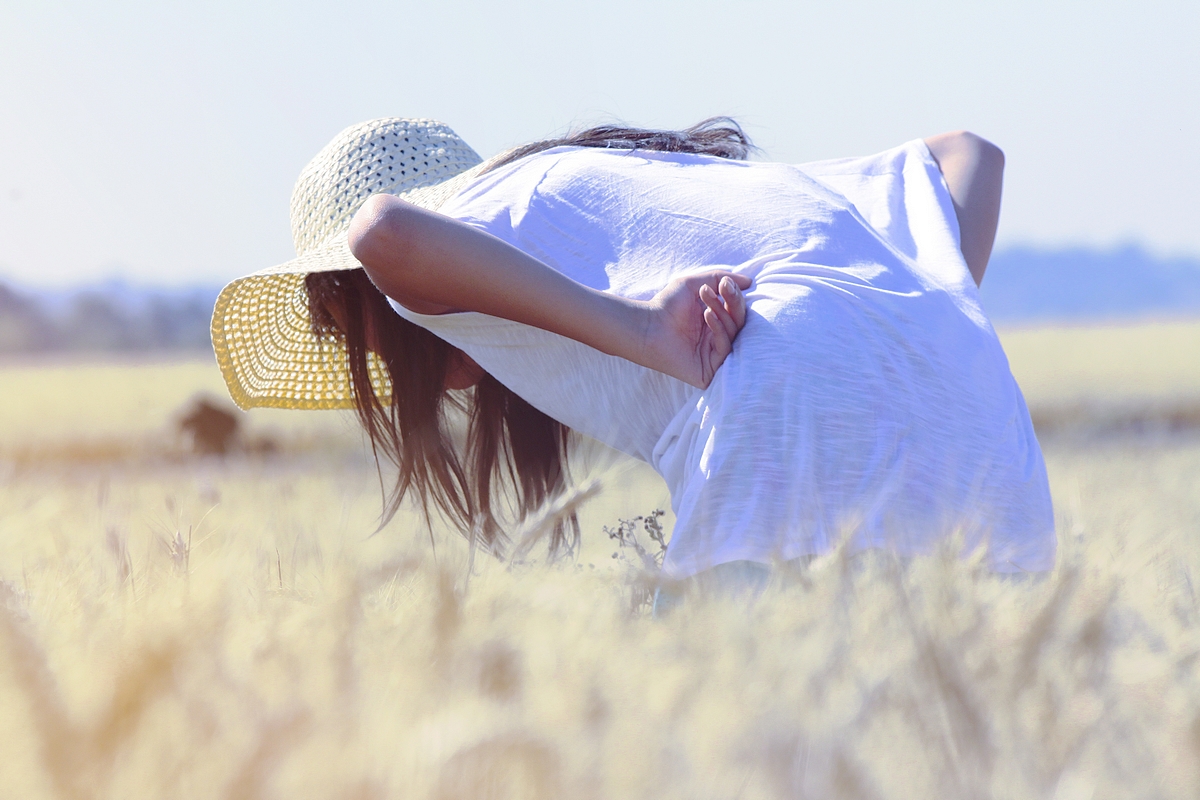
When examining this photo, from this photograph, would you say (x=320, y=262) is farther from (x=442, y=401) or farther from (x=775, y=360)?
(x=775, y=360)

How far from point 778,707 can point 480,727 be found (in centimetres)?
12

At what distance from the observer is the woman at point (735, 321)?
1.43 meters

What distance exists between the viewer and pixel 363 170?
234 centimetres

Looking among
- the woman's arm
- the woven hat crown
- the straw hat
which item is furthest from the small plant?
the woven hat crown

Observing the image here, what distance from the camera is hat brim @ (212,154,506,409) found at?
2689mm

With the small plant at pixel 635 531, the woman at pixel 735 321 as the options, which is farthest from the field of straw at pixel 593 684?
the small plant at pixel 635 531

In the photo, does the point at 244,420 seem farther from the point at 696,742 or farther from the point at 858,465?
the point at 696,742

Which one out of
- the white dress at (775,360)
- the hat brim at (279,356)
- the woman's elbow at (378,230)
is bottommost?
the hat brim at (279,356)

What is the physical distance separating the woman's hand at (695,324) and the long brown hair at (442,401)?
1.68ft

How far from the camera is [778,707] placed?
437mm

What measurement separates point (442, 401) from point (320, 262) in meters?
0.51

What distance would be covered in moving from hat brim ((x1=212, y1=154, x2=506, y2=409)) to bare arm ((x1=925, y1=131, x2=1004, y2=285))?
142 cm

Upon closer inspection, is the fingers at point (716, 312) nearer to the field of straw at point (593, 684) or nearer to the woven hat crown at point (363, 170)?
the field of straw at point (593, 684)

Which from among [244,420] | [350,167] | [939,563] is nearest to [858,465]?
[939,563]
